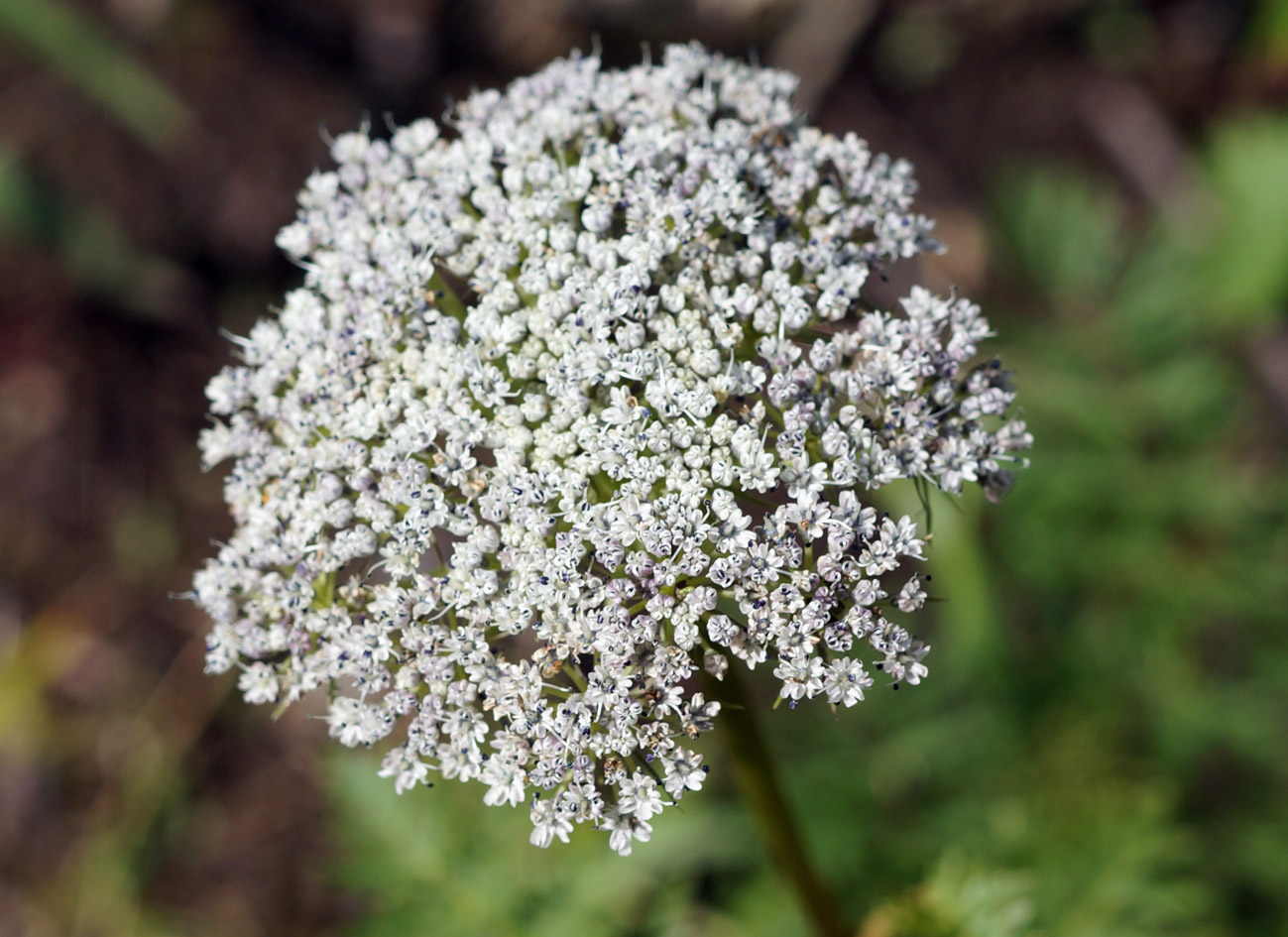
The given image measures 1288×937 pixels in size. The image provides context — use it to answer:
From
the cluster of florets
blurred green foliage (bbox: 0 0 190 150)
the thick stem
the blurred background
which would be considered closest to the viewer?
the cluster of florets

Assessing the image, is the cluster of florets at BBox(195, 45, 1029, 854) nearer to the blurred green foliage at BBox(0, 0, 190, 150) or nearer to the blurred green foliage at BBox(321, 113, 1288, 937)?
the blurred green foliage at BBox(321, 113, 1288, 937)

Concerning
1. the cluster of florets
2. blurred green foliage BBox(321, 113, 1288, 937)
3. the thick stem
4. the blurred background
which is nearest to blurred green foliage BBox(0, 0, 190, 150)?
the blurred background

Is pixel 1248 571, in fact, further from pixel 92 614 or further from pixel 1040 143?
pixel 92 614

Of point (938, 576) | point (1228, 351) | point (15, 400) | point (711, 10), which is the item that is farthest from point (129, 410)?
point (1228, 351)

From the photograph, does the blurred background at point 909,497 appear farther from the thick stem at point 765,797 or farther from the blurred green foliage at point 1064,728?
the thick stem at point 765,797

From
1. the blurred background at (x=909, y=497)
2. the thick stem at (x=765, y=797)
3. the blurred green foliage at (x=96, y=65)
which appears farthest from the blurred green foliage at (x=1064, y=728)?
the blurred green foliage at (x=96, y=65)

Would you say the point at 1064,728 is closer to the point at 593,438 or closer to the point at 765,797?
the point at 765,797

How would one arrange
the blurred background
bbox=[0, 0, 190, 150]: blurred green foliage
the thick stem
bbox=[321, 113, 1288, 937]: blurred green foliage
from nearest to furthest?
the thick stem, bbox=[321, 113, 1288, 937]: blurred green foliage, the blurred background, bbox=[0, 0, 190, 150]: blurred green foliage

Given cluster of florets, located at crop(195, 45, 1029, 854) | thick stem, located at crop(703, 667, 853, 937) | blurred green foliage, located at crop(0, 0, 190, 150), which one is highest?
blurred green foliage, located at crop(0, 0, 190, 150)
